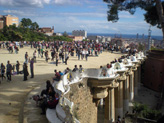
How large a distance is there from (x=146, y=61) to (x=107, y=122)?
46.6 ft

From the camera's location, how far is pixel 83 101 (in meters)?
9.42

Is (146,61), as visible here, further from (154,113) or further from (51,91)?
(51,91)

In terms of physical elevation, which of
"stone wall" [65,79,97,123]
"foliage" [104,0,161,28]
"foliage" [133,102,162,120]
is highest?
"foliage" [104,0,161,28]

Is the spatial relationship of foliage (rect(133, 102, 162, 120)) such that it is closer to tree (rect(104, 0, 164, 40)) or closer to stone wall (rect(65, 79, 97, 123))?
stone wall (rect(65, 79, 97, 123))

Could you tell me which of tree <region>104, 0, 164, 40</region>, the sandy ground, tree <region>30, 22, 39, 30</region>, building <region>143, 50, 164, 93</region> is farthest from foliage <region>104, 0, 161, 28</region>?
tree <region>30, 22, 39, 30</region>

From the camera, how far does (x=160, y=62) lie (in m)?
22.2

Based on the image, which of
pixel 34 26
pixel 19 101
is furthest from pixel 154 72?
pixel 34 26

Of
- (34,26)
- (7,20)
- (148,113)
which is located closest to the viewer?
(148,113)

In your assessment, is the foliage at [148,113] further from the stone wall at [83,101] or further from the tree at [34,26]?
the tree at [34,26]

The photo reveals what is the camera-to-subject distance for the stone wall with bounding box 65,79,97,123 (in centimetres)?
837

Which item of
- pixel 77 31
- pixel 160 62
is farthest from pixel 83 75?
pixel 77 31

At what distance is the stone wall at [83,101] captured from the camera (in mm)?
8367

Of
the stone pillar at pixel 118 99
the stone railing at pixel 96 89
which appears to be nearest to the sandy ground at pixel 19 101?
the stone railing at pixel 96 89

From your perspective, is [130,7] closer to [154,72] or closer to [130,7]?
[130,7]
